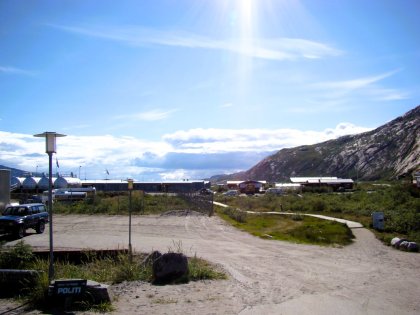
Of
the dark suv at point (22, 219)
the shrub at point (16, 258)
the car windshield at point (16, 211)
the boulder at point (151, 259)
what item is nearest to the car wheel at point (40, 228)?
the dark suv at point (22, 219)

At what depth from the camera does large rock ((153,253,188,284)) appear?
Answer: 14.2 meters

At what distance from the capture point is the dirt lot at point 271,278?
12.1m

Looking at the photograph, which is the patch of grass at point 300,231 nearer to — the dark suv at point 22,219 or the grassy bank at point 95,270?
the dark suv at point 22,219

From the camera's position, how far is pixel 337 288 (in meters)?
14.4

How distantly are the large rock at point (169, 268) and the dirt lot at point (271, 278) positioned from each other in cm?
50

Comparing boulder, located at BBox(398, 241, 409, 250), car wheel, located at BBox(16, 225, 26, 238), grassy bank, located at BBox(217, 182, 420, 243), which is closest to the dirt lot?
boulder, located at BBox(398, 241, 409, 250)

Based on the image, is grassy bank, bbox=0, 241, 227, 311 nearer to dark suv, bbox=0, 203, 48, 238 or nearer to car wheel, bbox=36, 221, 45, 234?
dark suv, bbox=0, 203, 48, 238

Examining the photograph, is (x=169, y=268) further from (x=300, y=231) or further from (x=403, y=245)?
(x=300, y=231)

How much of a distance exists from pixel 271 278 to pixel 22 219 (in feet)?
57.1

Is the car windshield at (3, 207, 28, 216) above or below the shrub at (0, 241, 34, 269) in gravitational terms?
above

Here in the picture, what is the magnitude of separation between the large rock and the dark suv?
51.6 ft

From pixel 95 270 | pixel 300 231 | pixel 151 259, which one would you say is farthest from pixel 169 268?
pixel 300 231

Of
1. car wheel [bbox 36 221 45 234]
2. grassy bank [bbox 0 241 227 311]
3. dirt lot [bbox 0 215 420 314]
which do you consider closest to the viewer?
dirt lot [bbox 0 215 420 314]

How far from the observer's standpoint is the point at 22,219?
91.0 ft
